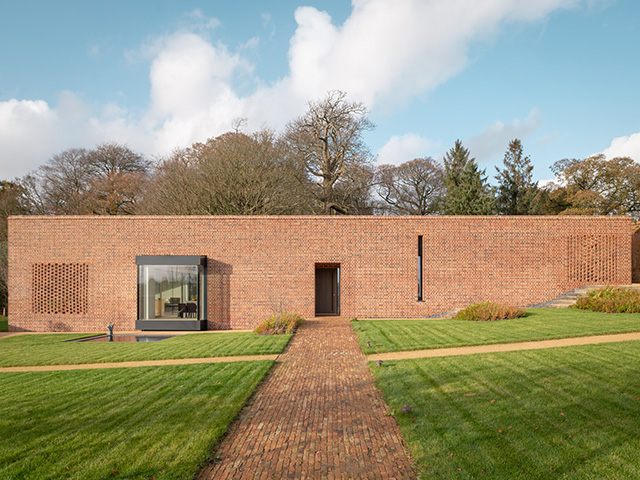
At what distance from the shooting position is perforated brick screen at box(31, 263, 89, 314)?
15086 millimetres

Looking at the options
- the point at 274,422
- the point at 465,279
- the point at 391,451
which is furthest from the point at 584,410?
the point at 465,279

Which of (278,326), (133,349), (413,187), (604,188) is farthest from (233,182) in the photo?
(604,188)

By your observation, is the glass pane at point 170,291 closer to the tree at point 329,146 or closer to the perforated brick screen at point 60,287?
the perforated brick screen at point 60,287

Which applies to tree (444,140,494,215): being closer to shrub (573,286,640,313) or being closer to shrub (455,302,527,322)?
shrub (573,286,640,313)

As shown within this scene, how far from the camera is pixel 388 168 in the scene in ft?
122

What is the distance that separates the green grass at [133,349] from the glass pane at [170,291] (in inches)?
117

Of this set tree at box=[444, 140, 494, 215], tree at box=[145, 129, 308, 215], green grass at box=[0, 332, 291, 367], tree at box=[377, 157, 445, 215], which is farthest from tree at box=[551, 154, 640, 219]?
green grass at box=[0, 332, 291, 367]

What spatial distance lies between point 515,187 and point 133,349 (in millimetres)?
32234

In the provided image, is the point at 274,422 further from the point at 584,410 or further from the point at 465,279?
the point at 465,279

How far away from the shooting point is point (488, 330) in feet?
34.7

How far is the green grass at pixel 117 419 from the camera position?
359 cm

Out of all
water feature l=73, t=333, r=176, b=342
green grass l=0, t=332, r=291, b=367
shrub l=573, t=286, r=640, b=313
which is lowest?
water feature l=73, t=333, r=176, b=342

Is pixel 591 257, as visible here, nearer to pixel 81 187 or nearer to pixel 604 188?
pixel 604 188

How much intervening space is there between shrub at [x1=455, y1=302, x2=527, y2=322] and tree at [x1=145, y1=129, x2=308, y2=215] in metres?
→ 11.9
